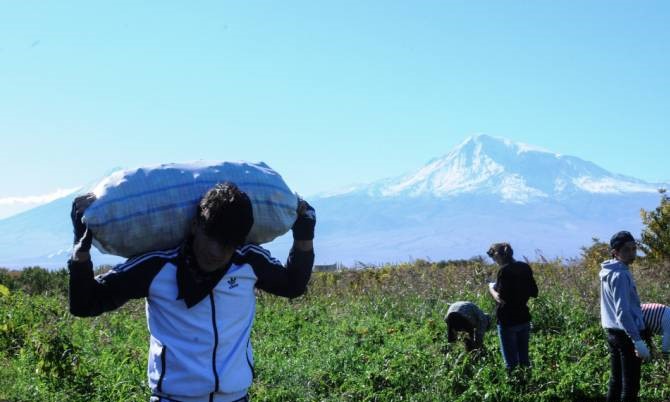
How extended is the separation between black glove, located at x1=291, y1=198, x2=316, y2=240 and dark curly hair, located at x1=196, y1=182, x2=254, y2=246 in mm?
573

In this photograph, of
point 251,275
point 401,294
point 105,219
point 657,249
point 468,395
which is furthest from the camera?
point 657,249

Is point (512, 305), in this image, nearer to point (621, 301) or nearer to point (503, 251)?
point (503, 251)

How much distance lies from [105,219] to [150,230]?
17cm

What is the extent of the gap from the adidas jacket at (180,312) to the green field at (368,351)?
328 centimetres

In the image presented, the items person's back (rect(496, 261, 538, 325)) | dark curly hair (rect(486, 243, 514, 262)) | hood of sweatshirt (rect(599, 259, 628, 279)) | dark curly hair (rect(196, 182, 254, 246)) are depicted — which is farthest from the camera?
dark curly hair (rect(486, 243, 514, 262))

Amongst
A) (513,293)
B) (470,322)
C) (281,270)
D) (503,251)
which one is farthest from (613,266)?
(281,270)

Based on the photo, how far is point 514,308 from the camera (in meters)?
6.77

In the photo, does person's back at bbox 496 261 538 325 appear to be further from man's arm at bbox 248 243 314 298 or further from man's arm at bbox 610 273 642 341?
man's arm at bbox 248 243 314 298

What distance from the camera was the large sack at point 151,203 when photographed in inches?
108

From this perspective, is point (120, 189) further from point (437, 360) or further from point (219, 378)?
point (437, 360)

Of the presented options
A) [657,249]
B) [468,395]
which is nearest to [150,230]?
[468,395]

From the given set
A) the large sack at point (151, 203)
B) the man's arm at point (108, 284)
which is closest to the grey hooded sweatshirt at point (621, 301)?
the large sack at point (151, 203)

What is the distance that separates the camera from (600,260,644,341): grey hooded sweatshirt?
5.70 meters

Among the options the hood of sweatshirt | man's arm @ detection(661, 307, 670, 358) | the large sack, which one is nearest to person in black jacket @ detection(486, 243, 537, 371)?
the hood of sweatshirt
